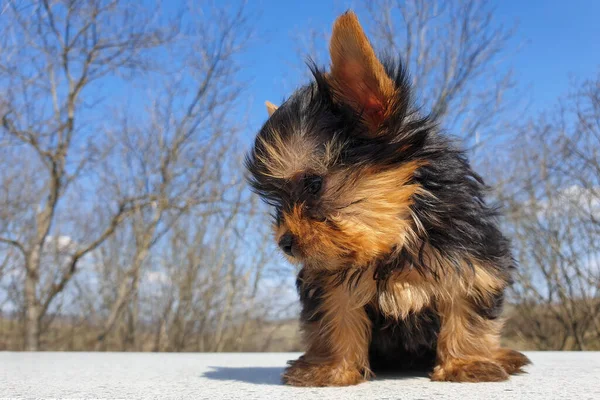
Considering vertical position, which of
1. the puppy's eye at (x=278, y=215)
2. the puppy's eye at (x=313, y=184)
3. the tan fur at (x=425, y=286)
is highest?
the puppy's eye at (x=313, y=184)

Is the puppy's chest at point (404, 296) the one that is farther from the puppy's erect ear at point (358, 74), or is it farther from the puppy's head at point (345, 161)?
the puppy's erect ear at point (358, 74)

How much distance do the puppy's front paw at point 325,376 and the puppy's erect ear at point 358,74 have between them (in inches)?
43.3

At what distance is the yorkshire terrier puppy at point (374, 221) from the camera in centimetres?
209

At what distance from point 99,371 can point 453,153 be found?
7.75ft

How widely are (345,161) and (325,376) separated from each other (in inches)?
38.6

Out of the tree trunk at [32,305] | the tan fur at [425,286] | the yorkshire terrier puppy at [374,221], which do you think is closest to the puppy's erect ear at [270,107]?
the yorkshire terrier puppy at [374,221]

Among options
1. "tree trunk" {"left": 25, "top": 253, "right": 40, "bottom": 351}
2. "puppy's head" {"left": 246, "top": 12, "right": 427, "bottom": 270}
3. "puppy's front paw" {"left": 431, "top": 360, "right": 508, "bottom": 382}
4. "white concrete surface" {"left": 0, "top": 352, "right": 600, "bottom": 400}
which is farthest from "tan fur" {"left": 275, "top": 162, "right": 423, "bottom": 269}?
"tree trunk" {"left": 25, "top": 253, "right": 40, "bottom": 351}

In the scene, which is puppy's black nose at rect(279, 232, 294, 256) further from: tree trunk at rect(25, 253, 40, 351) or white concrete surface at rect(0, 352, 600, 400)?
tree trunk at rect(25, 253, 40, 351)

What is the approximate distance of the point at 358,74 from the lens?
7.11 ft

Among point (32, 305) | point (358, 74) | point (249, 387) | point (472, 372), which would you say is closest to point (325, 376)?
point (249, 387)

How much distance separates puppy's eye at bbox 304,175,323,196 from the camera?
2152 millimetres

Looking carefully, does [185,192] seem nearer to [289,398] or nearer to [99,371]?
[99,371]

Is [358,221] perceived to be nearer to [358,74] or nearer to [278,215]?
[278,215]

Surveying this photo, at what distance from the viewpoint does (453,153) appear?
240 centimetres
